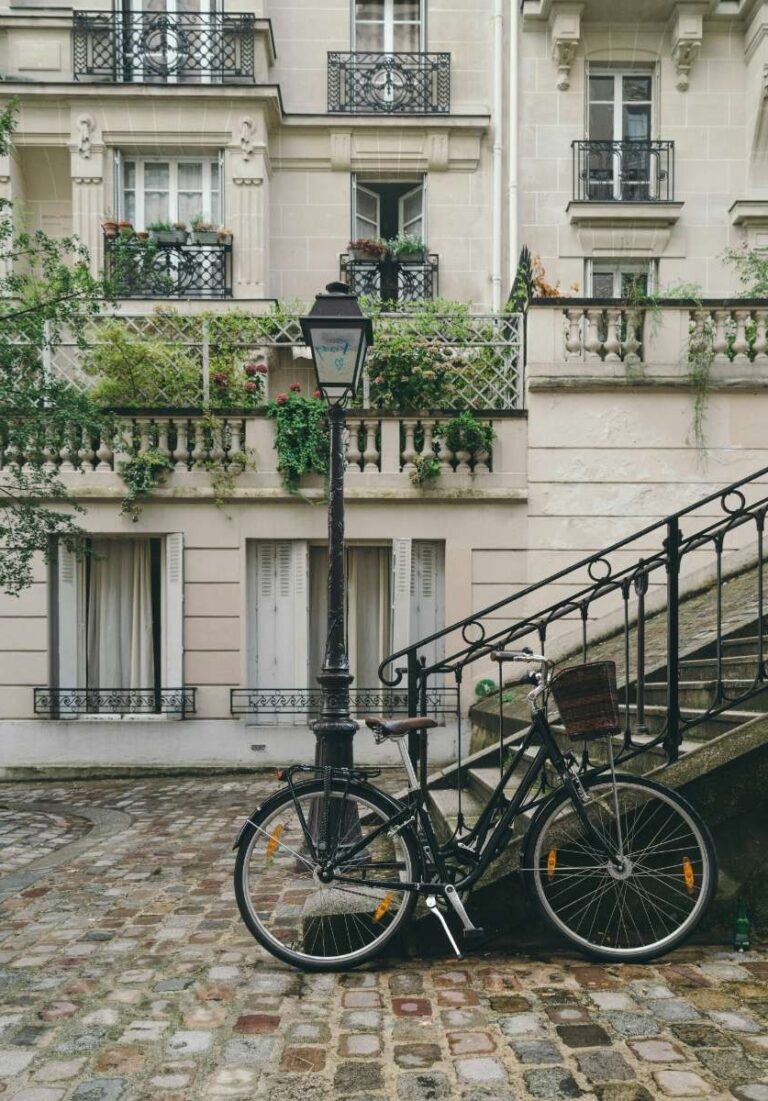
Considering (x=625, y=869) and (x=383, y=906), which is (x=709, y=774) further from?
(x=383, y=906)

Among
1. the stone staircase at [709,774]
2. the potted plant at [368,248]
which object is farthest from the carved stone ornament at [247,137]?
the stone staircase at [709,774]

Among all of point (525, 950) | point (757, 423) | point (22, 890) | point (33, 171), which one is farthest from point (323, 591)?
point (33, 171)

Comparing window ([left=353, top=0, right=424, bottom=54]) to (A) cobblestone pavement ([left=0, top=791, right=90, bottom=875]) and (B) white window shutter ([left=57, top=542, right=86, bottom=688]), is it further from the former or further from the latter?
(A) cobblestone pavement ([left=0, top=791, right=90, bottom=875])

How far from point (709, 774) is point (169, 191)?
42.5 ft

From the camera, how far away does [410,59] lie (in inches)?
600

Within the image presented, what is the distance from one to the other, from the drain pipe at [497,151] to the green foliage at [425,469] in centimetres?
470

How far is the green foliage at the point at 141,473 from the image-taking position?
1105cm

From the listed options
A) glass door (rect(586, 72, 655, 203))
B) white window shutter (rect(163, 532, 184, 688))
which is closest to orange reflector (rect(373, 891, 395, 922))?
white window shutter (rect(163, 532, 184, 688))

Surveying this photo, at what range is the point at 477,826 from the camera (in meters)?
4.51

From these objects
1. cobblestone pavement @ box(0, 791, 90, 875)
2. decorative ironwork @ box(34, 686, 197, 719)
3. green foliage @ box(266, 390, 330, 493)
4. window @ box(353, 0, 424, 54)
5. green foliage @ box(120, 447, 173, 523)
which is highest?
window @ box(353, 0, 424, 54)

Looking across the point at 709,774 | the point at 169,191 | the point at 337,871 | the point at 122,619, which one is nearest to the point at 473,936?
the point at 337,871

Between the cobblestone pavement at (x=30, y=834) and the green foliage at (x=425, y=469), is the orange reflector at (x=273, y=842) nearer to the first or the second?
the cobblestone pavement at (x=30, y=834)

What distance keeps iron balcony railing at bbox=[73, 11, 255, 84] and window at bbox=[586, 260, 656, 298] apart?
18.9 feet

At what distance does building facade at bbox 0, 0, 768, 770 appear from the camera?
11.2 metres
